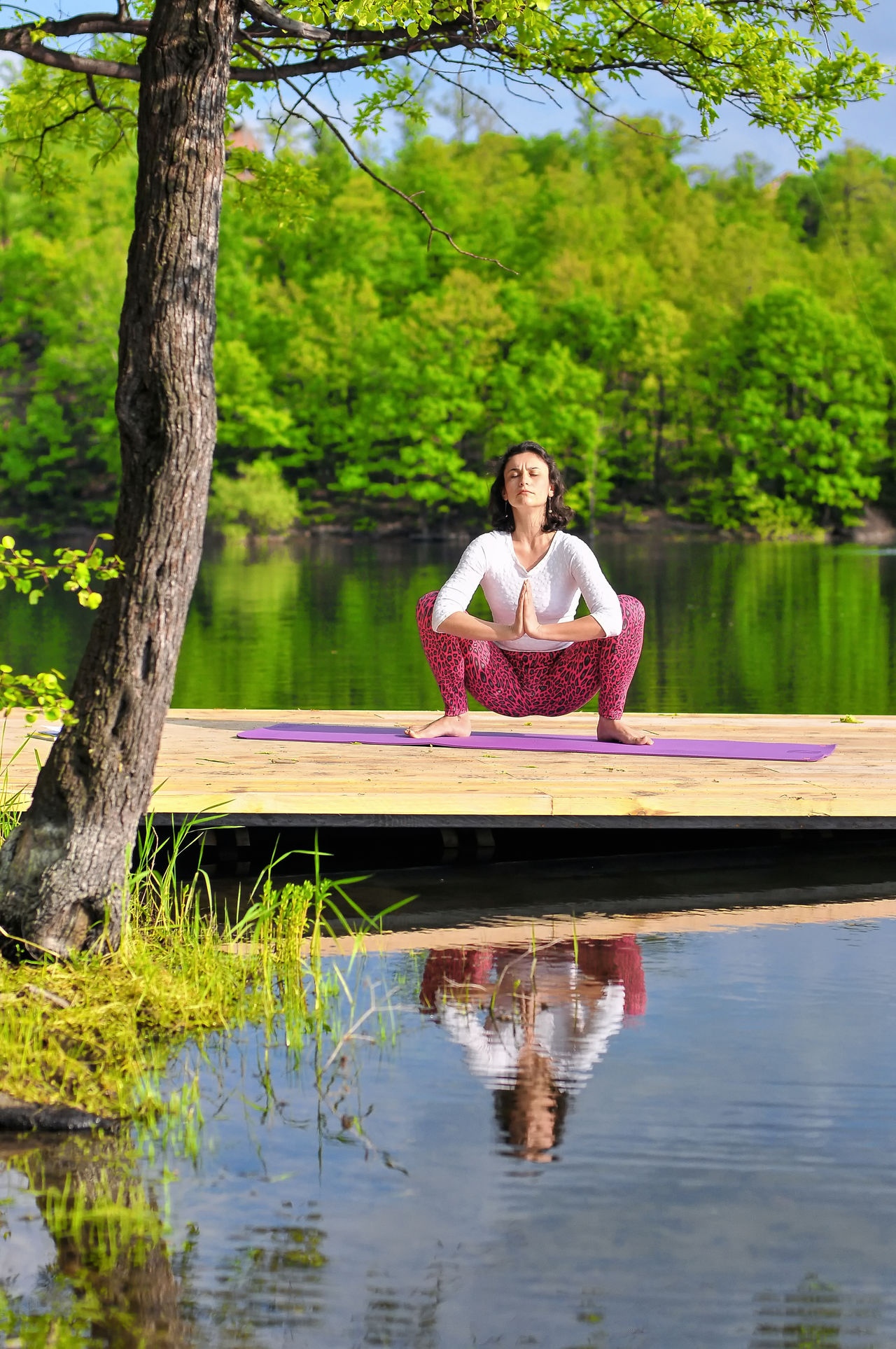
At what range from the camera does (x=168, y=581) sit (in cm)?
386

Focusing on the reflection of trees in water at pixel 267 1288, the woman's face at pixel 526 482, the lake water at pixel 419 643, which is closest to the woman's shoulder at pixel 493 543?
the woman's face at pixel 526 482

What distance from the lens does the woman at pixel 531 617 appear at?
596cm

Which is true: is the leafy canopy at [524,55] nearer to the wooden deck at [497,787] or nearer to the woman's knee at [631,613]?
the woman's knee at [631,613]

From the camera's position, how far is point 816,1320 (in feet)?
8.25

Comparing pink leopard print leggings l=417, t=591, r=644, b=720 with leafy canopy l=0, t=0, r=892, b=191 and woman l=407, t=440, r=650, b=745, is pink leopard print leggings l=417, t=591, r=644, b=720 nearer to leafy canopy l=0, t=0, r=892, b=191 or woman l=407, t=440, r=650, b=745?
woman l=407, t=440, r=650, b=745

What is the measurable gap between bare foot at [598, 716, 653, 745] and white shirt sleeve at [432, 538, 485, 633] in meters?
1.04

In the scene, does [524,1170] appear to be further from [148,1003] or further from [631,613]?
[631,613]

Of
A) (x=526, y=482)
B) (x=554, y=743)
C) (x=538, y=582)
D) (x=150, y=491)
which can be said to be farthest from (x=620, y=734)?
(x=150, y=491)

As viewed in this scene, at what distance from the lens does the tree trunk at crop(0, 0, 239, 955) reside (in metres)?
3.78

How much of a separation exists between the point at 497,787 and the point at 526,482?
1.29 metres

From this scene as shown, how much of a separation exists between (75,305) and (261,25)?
137ft

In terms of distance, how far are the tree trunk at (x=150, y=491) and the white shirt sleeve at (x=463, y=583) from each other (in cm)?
214

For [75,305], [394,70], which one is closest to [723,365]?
[75,305]

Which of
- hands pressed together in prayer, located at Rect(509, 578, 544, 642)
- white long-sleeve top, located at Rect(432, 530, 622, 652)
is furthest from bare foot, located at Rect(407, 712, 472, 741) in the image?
hands pressed together in prayer, located at Rect(509, 578, 544, 642)
